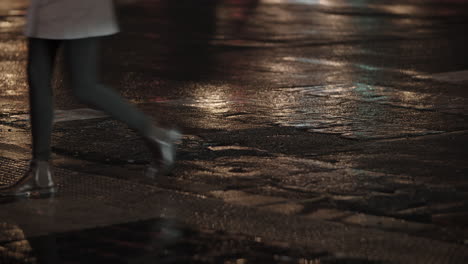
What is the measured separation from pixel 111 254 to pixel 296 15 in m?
15.8

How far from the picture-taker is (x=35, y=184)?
6258 mm

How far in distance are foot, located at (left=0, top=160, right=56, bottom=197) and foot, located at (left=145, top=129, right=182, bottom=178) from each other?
0.65 metres

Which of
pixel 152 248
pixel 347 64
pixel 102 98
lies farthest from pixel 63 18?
pixel 347 64

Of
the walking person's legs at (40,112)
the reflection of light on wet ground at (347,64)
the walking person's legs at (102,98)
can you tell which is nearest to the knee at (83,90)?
the walking person's legs at (102,98)

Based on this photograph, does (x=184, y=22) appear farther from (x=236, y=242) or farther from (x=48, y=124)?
→ (x=236, y=242)

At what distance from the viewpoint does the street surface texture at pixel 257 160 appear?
514 cm

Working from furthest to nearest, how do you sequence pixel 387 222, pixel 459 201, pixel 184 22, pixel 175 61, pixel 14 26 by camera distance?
pixel 184 22 → pixel 14 26 → pixel 175 61 → pixel 459 201 → pixel 387 222

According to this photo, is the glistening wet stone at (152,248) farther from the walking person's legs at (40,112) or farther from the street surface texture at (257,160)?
the walking person's legs at (40,112)

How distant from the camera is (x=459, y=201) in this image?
6027mm

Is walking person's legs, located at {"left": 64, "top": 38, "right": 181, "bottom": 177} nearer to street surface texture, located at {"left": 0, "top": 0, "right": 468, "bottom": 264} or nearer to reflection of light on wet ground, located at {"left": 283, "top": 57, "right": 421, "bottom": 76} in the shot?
street surface texture, located at {"left": 0, "top": 0, "right": 468, "bottom": 264}

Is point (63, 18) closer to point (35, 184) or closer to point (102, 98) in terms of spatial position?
point (102, 98)

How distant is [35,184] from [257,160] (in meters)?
1.59

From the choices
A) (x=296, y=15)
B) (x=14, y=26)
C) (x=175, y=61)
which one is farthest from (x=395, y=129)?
(x=296, y=15)

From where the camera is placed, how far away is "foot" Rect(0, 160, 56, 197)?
6199 millimetres
